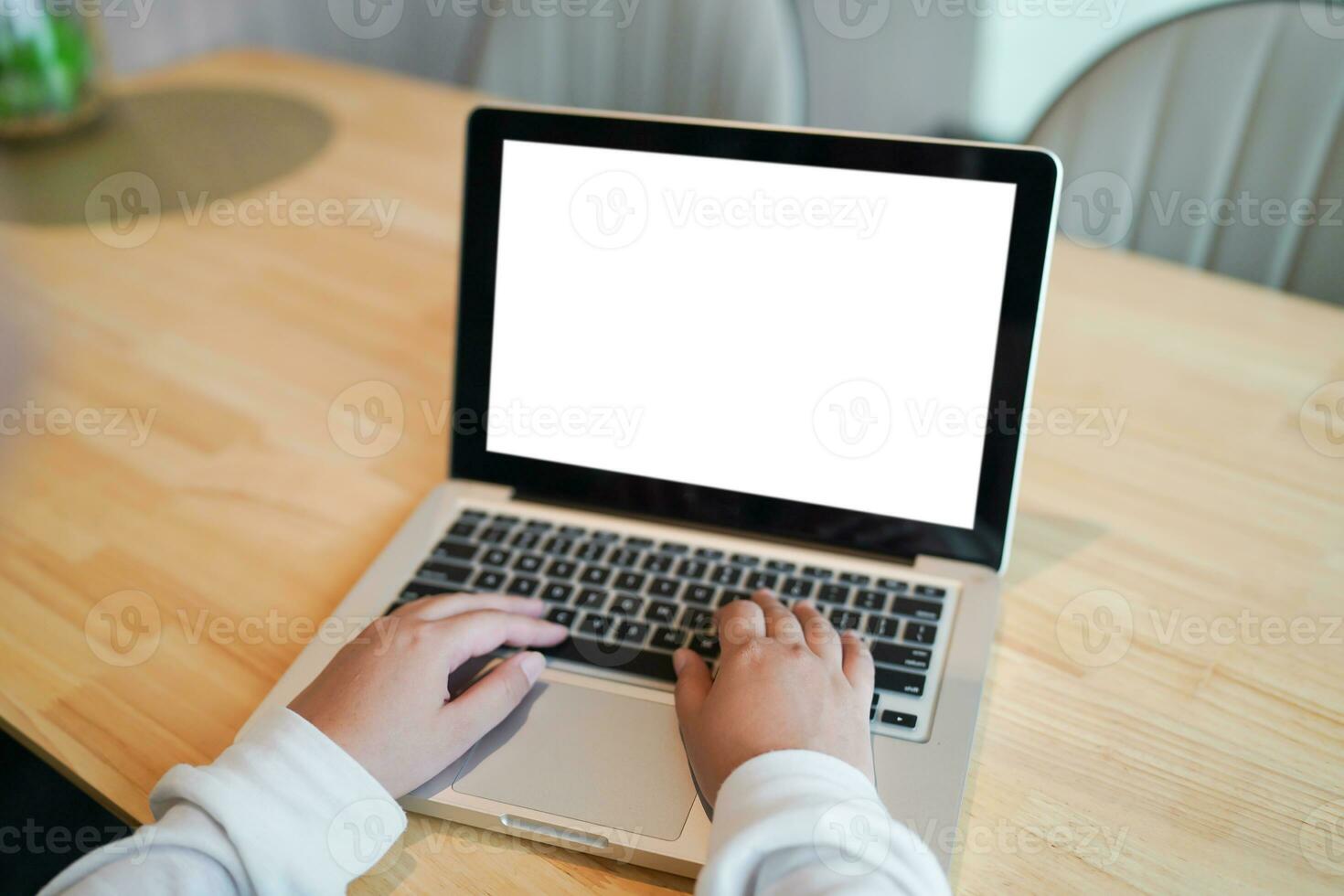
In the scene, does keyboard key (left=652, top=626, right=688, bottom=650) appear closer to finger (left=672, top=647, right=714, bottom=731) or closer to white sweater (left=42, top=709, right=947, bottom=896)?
finger (left=672, top=647, right=714, bottom=731)

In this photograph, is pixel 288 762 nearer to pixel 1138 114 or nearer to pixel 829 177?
pixel 829 177

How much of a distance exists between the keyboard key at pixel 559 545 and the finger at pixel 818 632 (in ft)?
0.50

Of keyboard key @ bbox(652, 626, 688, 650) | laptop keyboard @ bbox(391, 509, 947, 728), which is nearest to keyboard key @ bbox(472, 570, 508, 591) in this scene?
laptop keyboard @ bbox(391, 509, 947, 728)

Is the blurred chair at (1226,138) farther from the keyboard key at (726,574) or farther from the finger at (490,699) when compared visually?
the finger at (490,699)

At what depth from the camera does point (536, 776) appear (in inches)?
21.6

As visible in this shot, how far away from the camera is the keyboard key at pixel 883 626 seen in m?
0.61

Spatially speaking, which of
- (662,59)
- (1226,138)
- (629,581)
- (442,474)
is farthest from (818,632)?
(662,59)

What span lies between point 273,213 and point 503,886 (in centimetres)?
91

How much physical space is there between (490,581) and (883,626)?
24 cm

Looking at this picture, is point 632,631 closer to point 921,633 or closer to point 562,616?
point 562,616

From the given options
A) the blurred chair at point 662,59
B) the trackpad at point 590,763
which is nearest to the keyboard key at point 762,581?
the trackpad at point 590,763

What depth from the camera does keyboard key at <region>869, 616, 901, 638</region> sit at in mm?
613

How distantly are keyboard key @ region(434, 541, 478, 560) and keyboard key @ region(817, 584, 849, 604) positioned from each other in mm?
222

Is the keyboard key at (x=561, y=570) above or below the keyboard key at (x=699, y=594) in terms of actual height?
below
